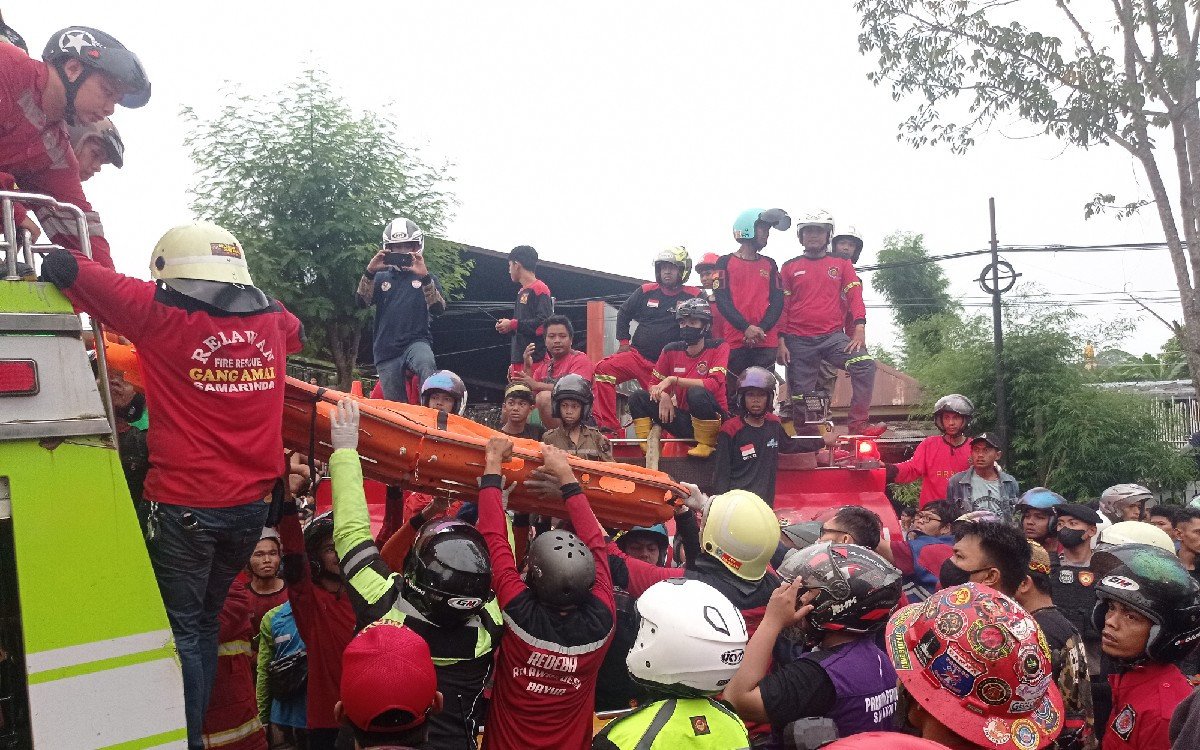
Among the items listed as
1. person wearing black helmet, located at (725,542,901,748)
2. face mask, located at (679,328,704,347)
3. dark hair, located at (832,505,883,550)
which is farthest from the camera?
face mask, located at (679,328,704,347)

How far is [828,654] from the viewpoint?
3.63 m

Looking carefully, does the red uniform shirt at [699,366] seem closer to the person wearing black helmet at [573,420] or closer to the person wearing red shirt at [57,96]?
the person wearing black helmet at [573,420]

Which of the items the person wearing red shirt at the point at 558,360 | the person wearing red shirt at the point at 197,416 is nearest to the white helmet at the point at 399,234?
the person wearing red shirt at the point at 558,360

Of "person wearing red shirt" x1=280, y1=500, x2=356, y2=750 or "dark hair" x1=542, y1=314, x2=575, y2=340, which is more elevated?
"dark hair" x1=542, y1=314, x2=575, y2=340

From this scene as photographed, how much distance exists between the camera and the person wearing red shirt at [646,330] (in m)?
9.34

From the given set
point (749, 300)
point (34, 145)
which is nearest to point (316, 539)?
point (34, 145)

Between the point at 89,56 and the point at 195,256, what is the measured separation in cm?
90

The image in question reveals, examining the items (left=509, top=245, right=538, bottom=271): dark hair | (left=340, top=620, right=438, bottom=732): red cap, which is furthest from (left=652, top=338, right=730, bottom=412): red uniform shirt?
(left=340, top=620, right=438, bottom=732): red cap

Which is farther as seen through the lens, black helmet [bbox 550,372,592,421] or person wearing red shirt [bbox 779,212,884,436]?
person wearing red shirt [bbox 779,212,884,436]

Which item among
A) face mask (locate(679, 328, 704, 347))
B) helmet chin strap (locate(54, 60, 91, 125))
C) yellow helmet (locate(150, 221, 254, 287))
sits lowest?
face mask (locate(679, 328, 704, 347))

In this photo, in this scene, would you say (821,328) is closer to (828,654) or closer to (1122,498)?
(1122,498)

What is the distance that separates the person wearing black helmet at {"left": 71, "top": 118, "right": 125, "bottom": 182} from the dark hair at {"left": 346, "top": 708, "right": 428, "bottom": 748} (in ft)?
8.64

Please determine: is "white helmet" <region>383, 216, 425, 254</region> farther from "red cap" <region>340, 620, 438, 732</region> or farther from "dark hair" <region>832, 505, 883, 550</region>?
"red cap" <region>340, 620, 438, 732</region>

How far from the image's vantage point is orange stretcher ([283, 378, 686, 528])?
169 inches
